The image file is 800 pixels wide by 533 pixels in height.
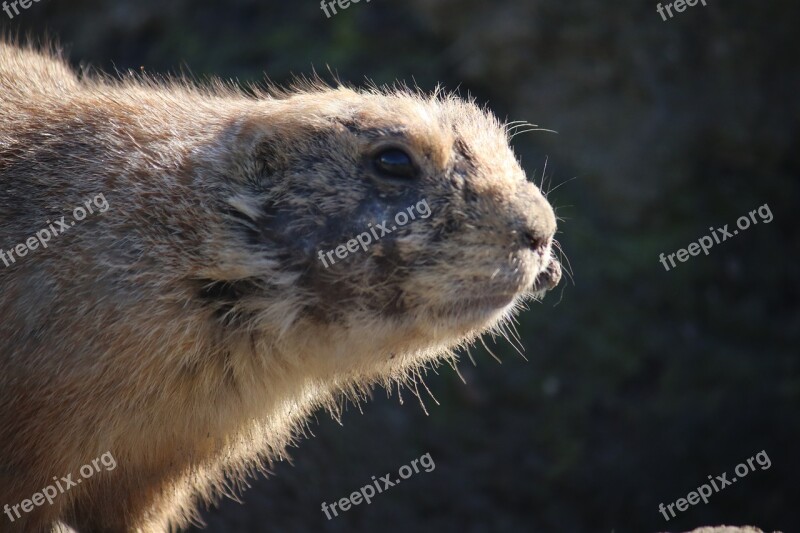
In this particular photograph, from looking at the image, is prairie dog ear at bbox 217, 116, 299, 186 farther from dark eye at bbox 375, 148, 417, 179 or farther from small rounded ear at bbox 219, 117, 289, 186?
dark eye at bbox 375, 148, 417, 179

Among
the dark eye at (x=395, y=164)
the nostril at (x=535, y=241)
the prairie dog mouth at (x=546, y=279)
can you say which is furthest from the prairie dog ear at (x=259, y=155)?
the prairie dog mouth at (x=546, y=279)

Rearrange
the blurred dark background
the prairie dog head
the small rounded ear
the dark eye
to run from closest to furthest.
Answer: the prairie dog head, the dark eye, the small rounded ear, the blurred dark background

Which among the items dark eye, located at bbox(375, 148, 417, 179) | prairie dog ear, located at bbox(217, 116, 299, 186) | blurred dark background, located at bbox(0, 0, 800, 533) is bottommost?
blurred dark background, located at bbox(0, 0, 800, 533)

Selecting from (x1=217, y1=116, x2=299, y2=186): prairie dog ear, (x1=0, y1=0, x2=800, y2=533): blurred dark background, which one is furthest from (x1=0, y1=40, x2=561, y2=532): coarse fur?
(x1=0, y1=0, x2=800, y2=533): blurred dark background

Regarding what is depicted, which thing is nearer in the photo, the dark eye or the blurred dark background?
the dark eye

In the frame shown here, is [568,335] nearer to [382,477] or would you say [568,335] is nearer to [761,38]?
[382,477]

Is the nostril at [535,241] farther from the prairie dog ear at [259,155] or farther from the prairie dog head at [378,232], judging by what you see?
the prairie dog ear at [259,155]
